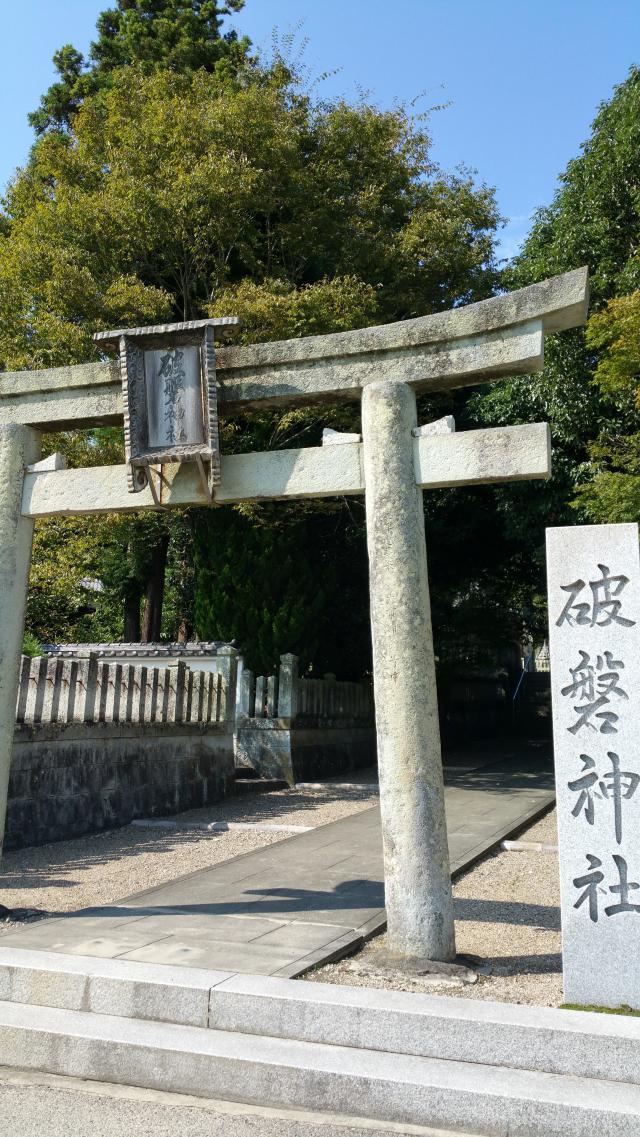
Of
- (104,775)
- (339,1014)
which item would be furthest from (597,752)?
(104,775)

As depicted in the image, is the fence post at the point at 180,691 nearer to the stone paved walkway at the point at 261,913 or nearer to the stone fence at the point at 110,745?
the stone fence at the point at 110,745

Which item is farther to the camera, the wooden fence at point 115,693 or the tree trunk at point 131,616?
the tree trunk at point 131,616

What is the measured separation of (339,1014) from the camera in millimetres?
3969

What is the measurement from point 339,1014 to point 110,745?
645cm

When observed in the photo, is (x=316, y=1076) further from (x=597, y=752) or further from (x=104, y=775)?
(x=104, y=775)

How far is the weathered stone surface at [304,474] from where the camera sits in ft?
16.8

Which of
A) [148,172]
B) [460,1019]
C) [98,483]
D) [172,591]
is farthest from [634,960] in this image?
[172,591]

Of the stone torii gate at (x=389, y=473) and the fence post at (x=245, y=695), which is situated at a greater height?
the stone torii gate at (x=389, y=473)

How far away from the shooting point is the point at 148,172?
13461mm

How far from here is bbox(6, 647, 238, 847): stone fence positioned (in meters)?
8.75

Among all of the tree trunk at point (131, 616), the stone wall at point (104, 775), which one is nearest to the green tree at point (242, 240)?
the stone wall at point (104, 775)

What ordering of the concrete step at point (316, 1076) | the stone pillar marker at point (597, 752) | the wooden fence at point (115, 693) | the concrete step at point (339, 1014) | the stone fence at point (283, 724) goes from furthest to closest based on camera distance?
the stone fence at point (283, 724), the wooden fence at point (115, 693), the stone pillar marker at point (597, 752), the concrete step at point (339, 1014), the concrete step at point (316, 1076)

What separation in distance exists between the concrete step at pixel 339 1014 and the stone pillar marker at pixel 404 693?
2.53 feet

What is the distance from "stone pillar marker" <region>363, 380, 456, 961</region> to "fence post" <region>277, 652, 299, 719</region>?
8.86 meters
